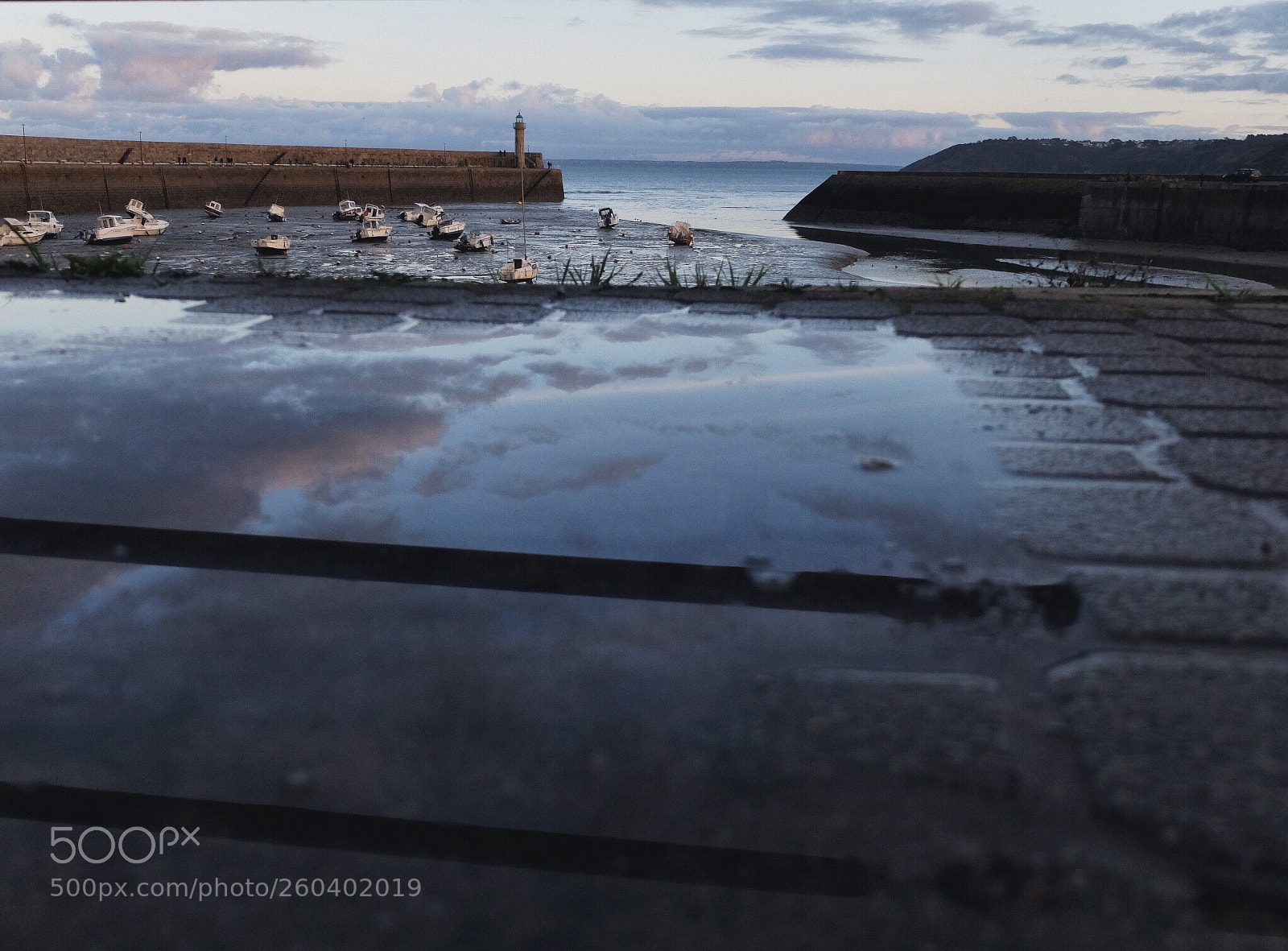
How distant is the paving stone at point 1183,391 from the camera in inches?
93.4

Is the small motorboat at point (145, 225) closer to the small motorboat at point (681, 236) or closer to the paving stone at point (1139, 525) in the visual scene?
the small motorboat at point (681, 236)

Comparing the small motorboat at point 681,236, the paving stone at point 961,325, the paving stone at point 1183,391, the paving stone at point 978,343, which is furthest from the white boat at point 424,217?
the paving stone at point 1183,391

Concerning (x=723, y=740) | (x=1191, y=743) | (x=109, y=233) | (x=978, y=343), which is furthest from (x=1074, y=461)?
(x=109, y=233)

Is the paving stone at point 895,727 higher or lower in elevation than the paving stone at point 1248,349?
lower

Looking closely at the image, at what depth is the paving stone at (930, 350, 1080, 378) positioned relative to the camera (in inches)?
109

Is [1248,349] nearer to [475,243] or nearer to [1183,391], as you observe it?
[1183,391]

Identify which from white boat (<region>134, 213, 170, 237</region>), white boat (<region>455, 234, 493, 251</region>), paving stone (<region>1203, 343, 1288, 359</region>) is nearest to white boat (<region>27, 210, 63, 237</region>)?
white boat (<region>134, 213, 170, 237</region>)

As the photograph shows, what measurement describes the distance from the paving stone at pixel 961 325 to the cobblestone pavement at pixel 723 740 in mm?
1933

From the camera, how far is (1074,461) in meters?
1.91

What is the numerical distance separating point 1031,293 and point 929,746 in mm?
3871

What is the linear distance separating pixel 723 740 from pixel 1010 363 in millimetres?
2354

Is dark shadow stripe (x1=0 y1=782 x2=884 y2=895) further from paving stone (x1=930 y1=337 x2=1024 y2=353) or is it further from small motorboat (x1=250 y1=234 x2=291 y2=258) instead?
small motorboat (x1=250 y1=234 x2=291 y2=258)

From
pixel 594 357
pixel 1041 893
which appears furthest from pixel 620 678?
pixel 594 357

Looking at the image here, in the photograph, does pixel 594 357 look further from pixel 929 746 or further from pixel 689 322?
pixel 929 746
